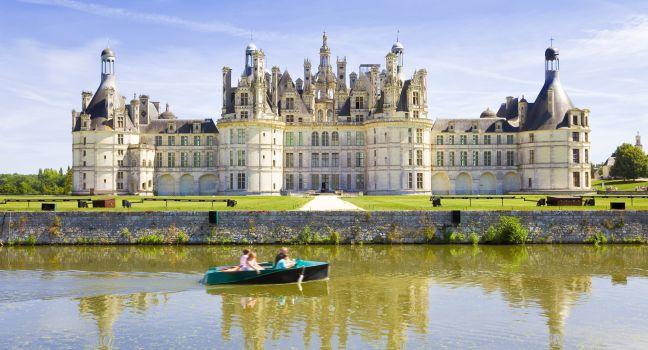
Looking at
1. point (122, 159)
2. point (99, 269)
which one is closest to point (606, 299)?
point (99, 269)

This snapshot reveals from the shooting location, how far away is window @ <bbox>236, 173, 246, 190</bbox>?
241 feet

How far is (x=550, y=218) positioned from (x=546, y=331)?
67.3 feet

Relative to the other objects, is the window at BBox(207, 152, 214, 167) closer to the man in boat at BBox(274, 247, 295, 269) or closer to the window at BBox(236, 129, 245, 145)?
the window at BBox(236, 129, 245, 145)

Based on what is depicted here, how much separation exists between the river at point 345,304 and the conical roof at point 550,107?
42.4 metres

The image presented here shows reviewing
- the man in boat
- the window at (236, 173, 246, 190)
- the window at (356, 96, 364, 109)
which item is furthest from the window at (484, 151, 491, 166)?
the man in boat

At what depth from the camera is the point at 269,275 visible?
2614 cm

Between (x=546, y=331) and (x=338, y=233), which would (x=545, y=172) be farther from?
(x=546, y=331)

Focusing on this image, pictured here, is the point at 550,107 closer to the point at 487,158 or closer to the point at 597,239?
the point at 487,158

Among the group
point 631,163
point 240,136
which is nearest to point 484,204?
Result: point 240,136

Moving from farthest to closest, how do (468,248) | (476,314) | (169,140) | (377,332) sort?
(169,140)
(468,248)
(476,314)
(377,332)

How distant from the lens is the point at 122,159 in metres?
76.2

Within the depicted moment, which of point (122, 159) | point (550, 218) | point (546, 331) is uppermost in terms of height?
point (122, 159)

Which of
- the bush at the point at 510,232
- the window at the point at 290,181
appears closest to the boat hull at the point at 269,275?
the bush at the point at 510,232

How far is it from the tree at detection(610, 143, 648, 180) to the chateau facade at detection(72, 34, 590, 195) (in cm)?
2303
